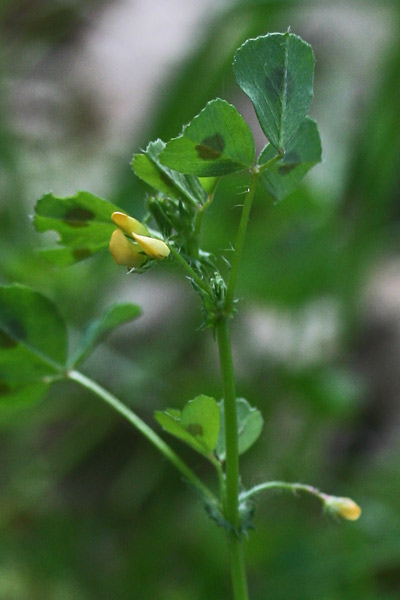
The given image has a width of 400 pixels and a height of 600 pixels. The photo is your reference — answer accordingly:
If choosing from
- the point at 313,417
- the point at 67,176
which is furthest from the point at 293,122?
the point at 67,176

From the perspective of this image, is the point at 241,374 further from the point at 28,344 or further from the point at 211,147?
the point at 211,147

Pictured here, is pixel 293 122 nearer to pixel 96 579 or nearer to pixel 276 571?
pixel 276 571

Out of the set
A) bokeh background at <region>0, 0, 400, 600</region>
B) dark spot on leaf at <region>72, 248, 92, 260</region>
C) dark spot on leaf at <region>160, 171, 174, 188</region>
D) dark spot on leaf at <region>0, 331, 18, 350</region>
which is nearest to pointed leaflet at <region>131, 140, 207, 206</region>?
dark spot on leaf at <region>160, 171, 174, 188</region>

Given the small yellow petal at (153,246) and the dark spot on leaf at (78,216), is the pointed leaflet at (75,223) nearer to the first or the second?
the dark spot on leaf at (78,216)

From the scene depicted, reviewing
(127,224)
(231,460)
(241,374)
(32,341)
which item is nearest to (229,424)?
(231,460)

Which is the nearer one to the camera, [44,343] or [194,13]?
[44,343]
